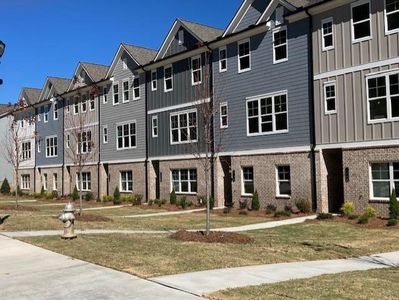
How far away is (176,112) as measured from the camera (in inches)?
1260

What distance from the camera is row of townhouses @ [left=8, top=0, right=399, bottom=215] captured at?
2066 centimetres

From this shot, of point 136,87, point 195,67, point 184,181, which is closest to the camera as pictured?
point 195,67

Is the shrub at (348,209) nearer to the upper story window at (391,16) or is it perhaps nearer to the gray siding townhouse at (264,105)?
the gray siding townhouse at (264,105)

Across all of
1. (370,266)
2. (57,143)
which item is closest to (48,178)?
(57,143)

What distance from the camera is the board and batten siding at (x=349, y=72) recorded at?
20297mm

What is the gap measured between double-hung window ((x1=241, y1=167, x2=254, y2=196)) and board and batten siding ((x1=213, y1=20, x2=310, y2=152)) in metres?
1.17

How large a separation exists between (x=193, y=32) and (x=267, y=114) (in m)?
8.55

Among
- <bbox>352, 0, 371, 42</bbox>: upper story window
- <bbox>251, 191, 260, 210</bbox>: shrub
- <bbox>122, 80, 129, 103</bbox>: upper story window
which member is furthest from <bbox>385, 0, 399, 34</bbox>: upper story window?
<bbox>122, 80, 129, 103</bbox>: upper story window

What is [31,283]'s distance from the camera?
9094 mm

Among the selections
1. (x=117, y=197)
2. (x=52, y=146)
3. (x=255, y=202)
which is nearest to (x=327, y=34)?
(x=255, y=202)

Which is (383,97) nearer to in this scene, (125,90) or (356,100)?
(356,100)

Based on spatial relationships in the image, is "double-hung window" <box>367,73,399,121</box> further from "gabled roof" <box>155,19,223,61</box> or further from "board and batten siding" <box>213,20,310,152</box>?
"gabled roof" <box>155,19,223,61</box>

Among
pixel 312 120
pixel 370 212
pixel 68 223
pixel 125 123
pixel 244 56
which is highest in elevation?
pixel 244 56

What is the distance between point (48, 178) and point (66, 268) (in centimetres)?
3978
